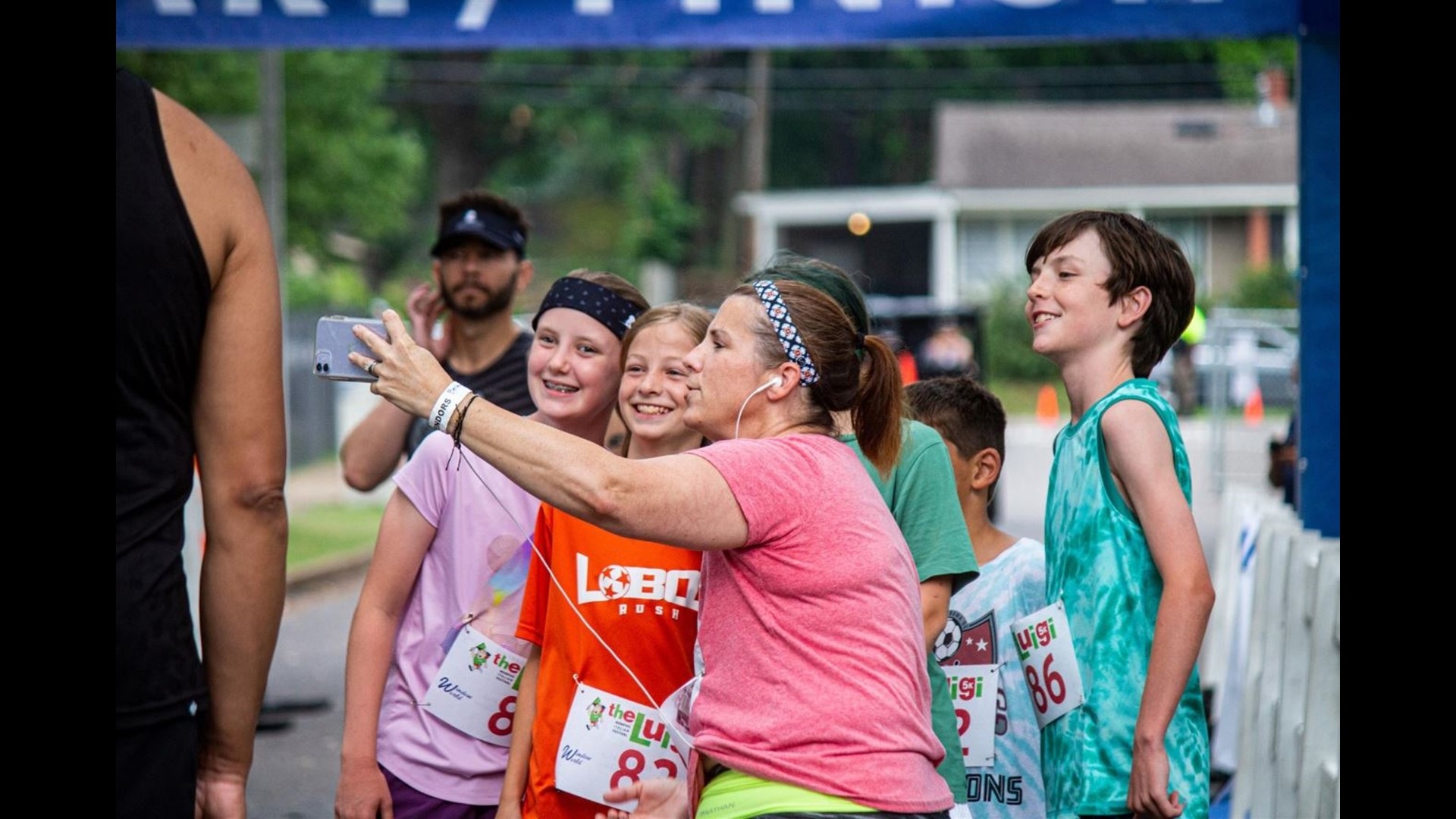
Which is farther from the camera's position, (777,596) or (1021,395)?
(1021,395)

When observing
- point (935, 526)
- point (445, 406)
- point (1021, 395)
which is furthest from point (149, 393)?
point (1021, 395)

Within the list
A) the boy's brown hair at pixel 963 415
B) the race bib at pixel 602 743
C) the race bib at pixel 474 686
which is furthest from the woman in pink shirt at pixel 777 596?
the boy's brown hair at pixel 963 415

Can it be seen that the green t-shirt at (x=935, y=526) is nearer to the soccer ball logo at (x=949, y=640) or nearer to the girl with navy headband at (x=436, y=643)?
the soccer ball logo at (x=949, y=640)

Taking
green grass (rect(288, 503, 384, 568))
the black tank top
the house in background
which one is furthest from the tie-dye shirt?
the house in background

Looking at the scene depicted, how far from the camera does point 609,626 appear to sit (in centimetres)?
320

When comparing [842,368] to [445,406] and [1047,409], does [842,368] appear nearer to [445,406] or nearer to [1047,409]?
[445,406]

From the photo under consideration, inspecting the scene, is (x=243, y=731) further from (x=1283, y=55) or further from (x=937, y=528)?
(x=1283, y=55)

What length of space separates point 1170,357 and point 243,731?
28.9m

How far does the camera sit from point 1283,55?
4309 centimetres

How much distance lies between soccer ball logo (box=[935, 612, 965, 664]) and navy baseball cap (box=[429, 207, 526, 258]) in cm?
231

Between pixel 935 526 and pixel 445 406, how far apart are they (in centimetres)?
119

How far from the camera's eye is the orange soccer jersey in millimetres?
3199

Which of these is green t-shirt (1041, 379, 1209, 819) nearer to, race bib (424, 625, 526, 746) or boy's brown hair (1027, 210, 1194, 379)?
boy's brown hair (1027, 210, 1194, 379)

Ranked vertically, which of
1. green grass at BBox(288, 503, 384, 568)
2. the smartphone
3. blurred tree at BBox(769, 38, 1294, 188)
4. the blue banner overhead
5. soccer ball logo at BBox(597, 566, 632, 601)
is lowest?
green grass at BBox(288, 503, 384, 568)
